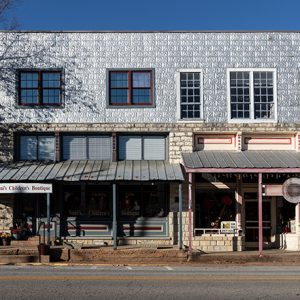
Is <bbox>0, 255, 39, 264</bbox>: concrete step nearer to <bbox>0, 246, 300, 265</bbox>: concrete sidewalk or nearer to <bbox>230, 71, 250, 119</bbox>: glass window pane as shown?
<bbox>0, 246, 300, 265</bbox>: concrete sidewalk

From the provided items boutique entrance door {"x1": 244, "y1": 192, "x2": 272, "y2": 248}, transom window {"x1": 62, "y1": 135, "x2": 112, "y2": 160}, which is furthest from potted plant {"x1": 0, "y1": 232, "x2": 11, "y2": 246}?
boutique entrance door {"x1": 244, "y1": 192, "x2": 272, "y2": 248}

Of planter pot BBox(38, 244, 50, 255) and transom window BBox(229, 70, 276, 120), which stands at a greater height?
transom window BBox(229, 70, 276, 120)

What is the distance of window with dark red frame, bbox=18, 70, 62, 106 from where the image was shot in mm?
21703

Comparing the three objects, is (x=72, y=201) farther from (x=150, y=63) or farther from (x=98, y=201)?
(x=150, y=63)

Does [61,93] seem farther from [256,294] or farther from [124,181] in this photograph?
[256,294]

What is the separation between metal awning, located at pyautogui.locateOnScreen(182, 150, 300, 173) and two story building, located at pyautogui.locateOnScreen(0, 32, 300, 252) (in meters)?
0.20

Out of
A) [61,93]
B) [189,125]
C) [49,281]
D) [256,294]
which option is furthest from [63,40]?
[256,294]

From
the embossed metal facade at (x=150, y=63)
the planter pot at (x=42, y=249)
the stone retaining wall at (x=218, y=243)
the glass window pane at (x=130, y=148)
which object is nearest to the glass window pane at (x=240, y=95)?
the embossed metal facade at (x=150, y=63)

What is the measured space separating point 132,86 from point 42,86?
11.4 ft

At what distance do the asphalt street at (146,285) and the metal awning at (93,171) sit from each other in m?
5.84

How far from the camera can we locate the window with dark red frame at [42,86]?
71.2ft

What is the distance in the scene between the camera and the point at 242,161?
20.1 meters

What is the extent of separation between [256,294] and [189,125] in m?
11.6

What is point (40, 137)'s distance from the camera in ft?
71.3
